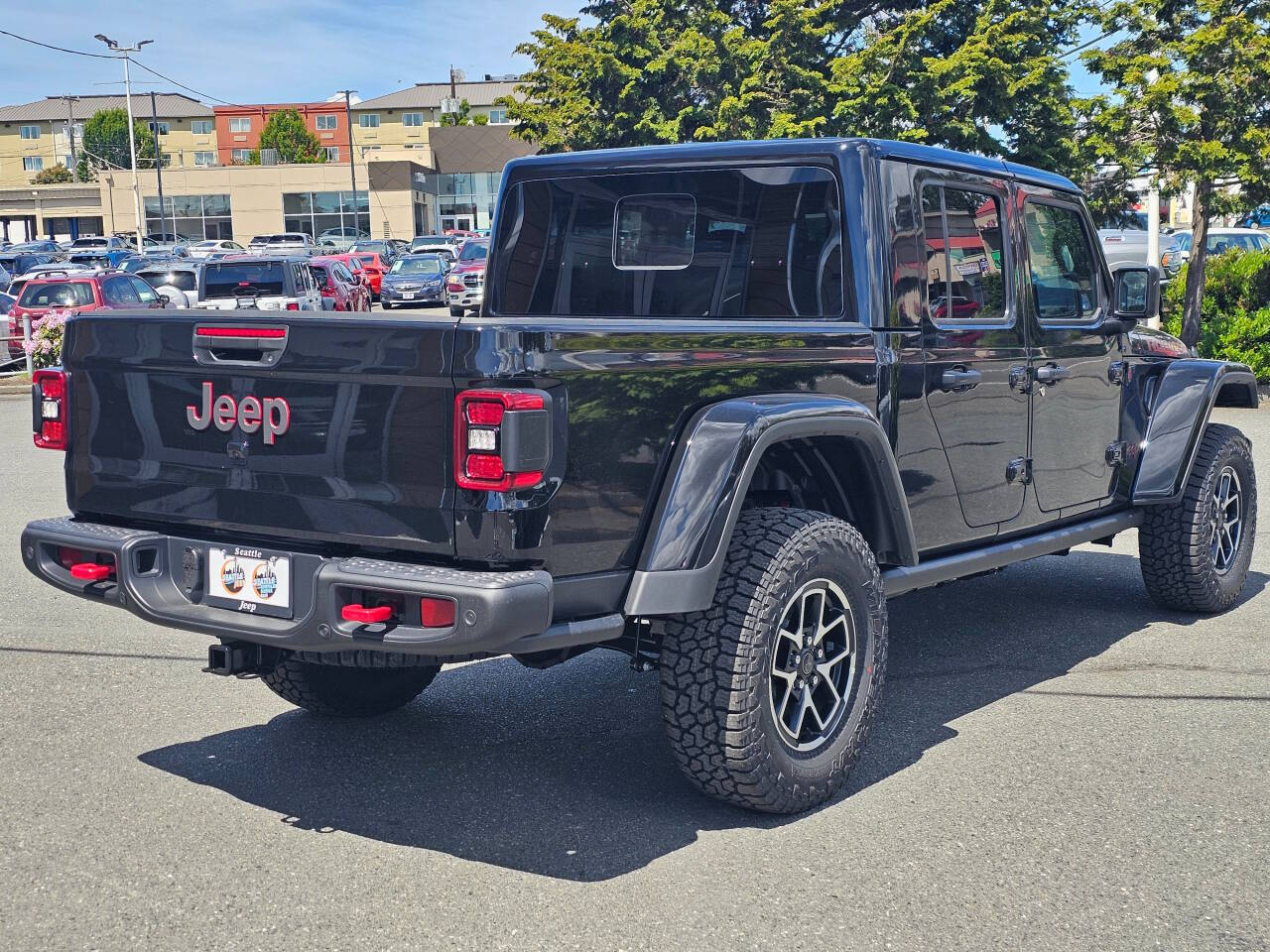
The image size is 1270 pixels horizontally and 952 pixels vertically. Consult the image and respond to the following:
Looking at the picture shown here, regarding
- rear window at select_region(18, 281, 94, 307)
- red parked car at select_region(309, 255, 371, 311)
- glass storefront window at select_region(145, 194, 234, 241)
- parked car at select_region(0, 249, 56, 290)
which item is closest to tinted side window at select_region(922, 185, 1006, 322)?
rear window at select_region(18, 281, 94, 307)

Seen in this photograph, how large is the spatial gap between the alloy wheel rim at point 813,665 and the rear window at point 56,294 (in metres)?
21.6

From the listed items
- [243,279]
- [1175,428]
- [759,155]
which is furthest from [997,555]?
[243,279]

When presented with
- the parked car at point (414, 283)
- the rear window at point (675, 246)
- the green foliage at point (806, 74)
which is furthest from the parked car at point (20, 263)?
the rear window at point (675, 246)

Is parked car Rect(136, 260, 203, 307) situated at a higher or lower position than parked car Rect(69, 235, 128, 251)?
lower

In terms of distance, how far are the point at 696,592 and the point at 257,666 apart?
132cm

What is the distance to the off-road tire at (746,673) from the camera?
3.97 m

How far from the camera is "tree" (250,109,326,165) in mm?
116438

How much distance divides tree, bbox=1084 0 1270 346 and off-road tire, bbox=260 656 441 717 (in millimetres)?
14529

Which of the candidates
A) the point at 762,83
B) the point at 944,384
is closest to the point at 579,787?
the point at 944,384

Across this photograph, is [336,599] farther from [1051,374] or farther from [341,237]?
[341,237]

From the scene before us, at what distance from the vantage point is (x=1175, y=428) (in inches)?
253

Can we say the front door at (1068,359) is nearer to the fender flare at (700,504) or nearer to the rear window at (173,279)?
the fender flare at (700,504)

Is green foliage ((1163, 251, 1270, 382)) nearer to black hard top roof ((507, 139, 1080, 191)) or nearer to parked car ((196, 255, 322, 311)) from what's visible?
A: black hard top roof ((507, 139, 1080, 191))

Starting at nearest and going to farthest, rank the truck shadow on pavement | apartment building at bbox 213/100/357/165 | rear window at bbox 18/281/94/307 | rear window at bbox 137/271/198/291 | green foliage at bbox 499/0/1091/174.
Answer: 1. the truck shadow on pavement
2. rear window at bbox 18/281/94/307
3. green foliage at bbox 499/0/1091/174
4. rear window at bbox 137/271/198/291
5. apartment building at bbox 213/100/357/165
